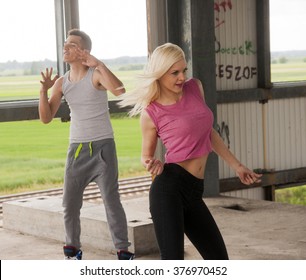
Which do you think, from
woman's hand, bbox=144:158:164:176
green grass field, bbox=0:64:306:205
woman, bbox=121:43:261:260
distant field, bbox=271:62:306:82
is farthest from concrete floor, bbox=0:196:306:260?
green grass field, bbox=0:64:306:205

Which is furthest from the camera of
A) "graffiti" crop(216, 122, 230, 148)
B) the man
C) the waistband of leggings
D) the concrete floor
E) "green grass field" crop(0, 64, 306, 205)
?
"green grass field" crop(0, 64, 306, 205)

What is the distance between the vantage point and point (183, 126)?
16.1 feet

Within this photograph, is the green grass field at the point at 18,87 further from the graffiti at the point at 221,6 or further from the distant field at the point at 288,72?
the distant field at the point at 288,72

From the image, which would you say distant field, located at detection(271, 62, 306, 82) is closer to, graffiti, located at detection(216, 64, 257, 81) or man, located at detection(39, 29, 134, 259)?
graffiti, located at detection(216, 64, 257, 81)

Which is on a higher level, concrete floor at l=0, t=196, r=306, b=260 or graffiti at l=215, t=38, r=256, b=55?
graffiti at l=215, t=38, r=256, b=55

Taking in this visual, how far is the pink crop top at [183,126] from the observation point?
4.91 m

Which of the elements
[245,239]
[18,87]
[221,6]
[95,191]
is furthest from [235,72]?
[245,239]

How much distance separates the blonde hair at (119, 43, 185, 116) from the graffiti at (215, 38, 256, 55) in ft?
23.2

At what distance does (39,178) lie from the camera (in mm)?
16016

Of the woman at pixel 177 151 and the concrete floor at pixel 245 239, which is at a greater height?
the woman at pixel 177 151

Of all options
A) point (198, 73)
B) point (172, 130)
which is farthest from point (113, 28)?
point (172, 130)

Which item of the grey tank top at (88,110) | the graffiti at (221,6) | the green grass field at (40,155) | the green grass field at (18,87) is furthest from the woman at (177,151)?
the green grass field at (40,155)

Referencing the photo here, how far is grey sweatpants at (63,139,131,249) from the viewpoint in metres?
6.52

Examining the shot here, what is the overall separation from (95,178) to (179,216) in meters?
1.98
